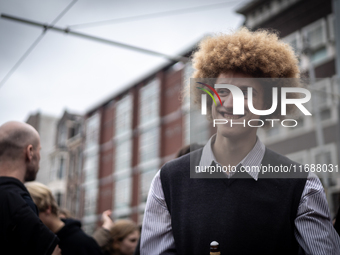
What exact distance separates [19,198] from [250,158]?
4.52 ft

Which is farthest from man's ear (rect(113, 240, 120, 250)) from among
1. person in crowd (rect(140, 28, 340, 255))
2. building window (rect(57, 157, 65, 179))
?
building window (rect(57, 157, 65, 179))

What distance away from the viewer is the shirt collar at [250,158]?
72.7 inches

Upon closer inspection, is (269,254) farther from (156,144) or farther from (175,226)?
(156,144)

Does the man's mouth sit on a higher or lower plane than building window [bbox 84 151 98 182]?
lower

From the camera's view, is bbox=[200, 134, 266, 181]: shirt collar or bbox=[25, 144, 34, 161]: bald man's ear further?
bbox=[25, 144, 34, 161]: bald man's ear

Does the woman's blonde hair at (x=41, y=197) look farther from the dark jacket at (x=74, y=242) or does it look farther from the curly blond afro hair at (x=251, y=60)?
the curly blond afro hair at (x=251, y=60)

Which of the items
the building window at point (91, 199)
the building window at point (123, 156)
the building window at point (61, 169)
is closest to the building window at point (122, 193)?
the building window at point (123, 156)

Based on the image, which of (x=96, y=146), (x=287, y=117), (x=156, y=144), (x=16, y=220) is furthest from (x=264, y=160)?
(x=96, y=146)

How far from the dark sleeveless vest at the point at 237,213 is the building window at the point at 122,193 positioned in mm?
28345

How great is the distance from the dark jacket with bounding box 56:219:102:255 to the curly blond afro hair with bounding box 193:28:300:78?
218 cm

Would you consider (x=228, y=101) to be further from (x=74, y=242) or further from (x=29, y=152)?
(x=74, y=242)

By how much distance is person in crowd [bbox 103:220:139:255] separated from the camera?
4.75 metres

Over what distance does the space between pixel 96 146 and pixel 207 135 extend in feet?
110

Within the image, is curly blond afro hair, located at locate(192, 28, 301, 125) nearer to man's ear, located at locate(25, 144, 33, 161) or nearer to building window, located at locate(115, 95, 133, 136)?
man's ear, located at locate(25, 144, 33, 161)
